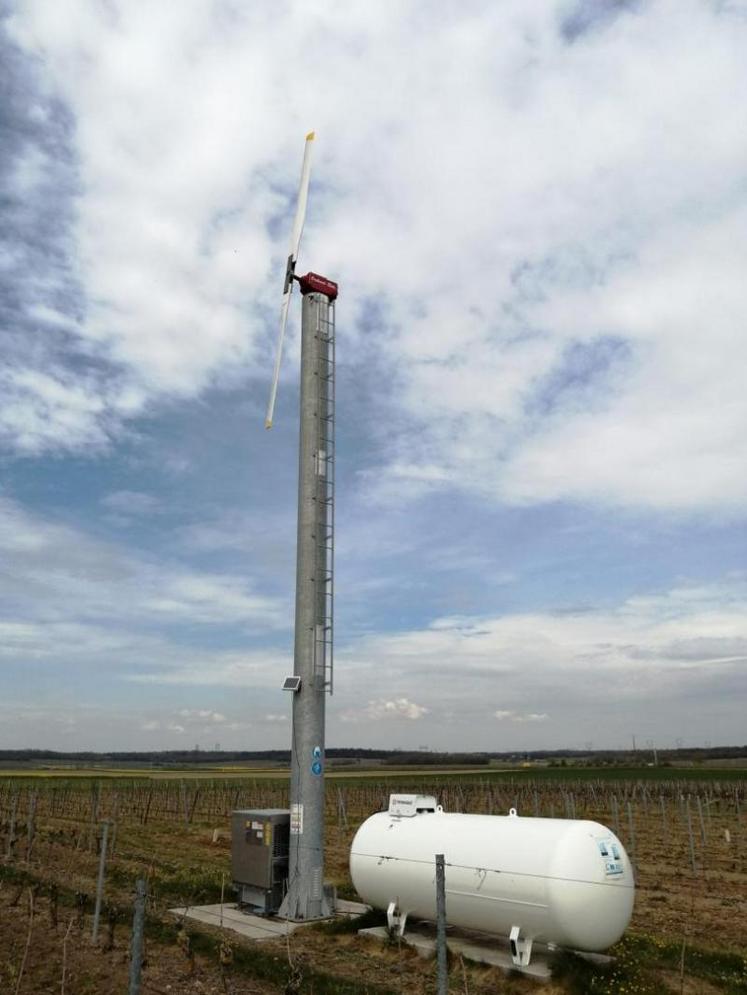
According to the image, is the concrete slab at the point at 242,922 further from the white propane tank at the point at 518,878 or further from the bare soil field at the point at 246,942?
the white propane tank at the point at 518,878

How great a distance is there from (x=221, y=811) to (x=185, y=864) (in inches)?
1107

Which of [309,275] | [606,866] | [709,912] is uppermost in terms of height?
[309,275]

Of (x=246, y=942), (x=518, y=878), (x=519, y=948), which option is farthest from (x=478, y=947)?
(x=246, y=942)

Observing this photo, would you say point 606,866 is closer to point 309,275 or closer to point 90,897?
point 90,897

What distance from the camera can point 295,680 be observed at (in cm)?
1738

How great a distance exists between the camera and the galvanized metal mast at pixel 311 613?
16781 millimetres

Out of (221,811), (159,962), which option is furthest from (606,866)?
(221,811)

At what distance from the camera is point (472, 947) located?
13633 millimetres

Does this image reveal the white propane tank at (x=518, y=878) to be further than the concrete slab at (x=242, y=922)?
No

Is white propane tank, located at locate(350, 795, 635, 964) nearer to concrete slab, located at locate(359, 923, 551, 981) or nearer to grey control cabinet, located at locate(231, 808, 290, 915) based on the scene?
concrete slab, located at locate(359, 923, 551, 981)

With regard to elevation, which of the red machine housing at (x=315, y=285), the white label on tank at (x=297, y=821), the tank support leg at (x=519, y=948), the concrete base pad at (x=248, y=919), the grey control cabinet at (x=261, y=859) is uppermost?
the red machine housing at (x=315, y=285)

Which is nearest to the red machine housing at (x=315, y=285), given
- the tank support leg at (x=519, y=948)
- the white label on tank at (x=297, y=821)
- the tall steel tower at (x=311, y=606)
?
the tall steel tower at (x=311, y=606)

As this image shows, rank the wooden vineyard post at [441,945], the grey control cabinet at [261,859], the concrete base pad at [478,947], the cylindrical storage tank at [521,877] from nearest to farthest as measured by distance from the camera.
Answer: the wooden vineyard post at [441,945], the cylindrical storage tank at [521,877], the concrete base pad at [478,947], the grey control cabinet at [261,859]

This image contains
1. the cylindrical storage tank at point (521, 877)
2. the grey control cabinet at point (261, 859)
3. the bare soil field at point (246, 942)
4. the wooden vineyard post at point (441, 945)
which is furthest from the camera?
the grey control cabinet at point (261, 859)
